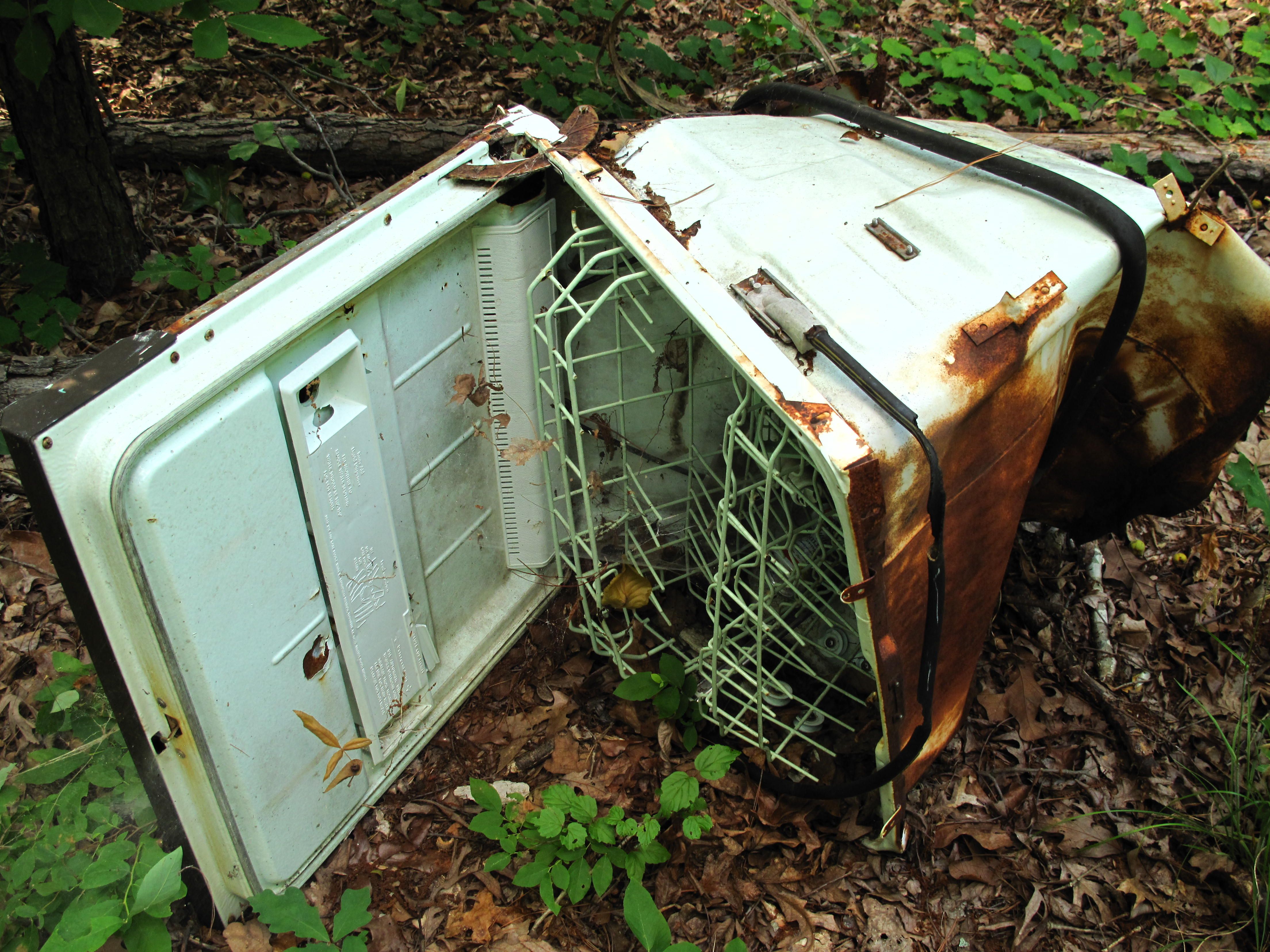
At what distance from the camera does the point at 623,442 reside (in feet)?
7.08

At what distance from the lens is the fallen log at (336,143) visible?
3.50m

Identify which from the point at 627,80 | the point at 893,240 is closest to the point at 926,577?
the point at 893,240

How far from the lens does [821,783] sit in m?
2.11

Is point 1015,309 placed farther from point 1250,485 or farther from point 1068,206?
point 1250,485

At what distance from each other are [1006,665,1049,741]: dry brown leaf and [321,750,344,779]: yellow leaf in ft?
5.59

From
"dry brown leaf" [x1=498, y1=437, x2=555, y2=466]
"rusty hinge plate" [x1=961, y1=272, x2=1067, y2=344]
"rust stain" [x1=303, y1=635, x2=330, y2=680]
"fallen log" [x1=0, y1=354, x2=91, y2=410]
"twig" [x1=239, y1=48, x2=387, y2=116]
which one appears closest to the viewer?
"rusty hinge plate" [x1=961, y1=272, x2=1067, y2=344]

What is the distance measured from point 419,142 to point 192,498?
253 cm

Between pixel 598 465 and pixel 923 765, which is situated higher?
pixel 598 465

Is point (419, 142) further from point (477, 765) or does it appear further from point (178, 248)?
point (477, 765)

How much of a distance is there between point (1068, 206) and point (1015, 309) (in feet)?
1.22

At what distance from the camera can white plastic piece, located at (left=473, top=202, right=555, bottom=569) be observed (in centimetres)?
192

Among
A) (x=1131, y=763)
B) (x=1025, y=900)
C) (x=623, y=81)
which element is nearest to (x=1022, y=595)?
(x=1131, y=763)

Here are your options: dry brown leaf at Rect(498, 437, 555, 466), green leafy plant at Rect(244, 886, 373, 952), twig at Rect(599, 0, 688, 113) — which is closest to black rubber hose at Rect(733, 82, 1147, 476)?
twig at Rect(599, 0, 688, 113)

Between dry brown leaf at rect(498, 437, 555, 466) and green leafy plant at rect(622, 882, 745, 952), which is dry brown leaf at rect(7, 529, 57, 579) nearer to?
dry brown leaf at rect(498, 437, 555, 466)
